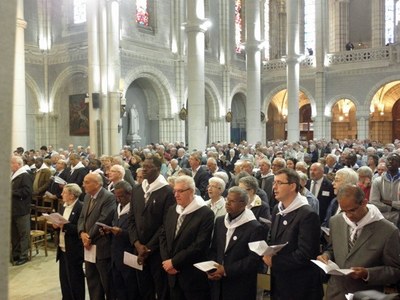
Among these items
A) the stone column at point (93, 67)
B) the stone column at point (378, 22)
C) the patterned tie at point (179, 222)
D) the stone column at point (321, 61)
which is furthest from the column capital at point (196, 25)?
the stone column at point (378, 22)

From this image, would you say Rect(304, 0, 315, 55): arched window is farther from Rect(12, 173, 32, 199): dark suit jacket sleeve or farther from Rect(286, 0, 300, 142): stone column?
Rect(12, 173, 32, 199): dark suit jacket sleeve

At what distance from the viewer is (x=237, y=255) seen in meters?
4.10

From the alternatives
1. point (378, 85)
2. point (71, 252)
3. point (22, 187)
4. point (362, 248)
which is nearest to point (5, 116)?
point (362, 248)

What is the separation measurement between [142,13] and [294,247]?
20504 mm

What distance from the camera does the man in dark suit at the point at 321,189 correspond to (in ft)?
22.3

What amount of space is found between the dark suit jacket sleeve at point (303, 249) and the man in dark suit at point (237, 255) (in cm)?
33

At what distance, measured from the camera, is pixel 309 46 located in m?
31.1

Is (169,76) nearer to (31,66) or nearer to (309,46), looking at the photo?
(31,66)

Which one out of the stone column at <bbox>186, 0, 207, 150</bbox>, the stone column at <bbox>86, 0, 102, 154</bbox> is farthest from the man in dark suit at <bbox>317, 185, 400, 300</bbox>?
the stone column at <bbox>86, 0, 102, 154</bbox>

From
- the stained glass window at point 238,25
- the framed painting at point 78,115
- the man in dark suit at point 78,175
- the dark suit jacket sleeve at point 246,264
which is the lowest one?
the dark suit jacket sleeve at point 246,264

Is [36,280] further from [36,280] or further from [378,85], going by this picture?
[378,85]

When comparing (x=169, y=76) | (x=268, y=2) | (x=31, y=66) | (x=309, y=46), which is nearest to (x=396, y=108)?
(x=309, y=46)

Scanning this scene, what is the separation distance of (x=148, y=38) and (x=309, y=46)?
1401 centimetres

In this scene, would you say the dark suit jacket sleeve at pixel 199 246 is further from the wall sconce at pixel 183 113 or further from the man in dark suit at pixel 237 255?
the wall sconce at pixel 183 113
